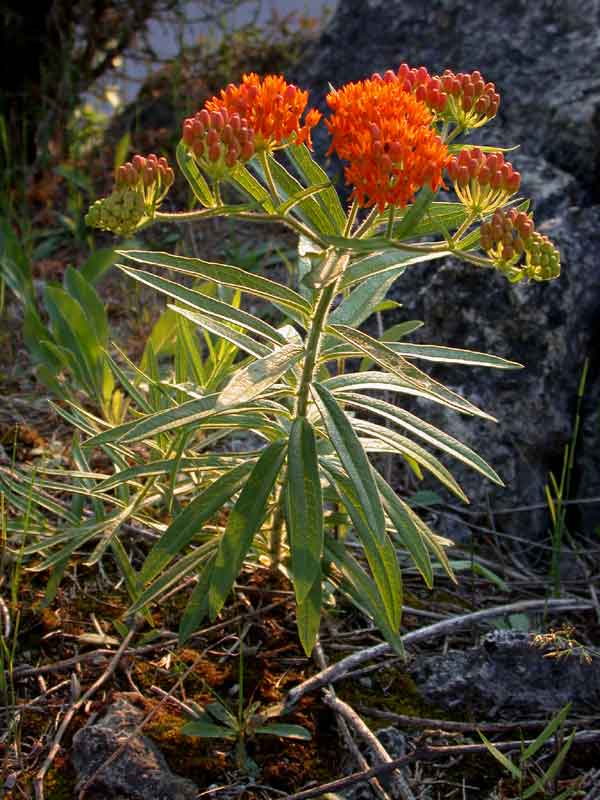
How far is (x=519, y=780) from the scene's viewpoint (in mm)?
2033

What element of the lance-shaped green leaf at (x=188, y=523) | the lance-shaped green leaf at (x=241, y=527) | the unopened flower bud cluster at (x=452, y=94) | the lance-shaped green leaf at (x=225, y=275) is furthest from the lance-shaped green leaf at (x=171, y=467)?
the unopened flower bud cluster at (x=452, y=94)

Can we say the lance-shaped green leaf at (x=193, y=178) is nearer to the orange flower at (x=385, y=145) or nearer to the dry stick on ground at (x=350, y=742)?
the orange flower at (x=385, y=145)

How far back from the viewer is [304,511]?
6.49 feet

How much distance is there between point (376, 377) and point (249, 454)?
1.33 ft

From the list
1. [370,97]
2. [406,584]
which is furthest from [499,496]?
[370,97]

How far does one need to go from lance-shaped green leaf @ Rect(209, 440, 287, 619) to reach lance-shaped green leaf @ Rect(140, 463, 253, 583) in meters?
0.10

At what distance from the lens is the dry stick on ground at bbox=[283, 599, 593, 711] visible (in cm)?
226

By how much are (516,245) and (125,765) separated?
136 cm

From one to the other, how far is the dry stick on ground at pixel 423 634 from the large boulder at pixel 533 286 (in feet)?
1.90

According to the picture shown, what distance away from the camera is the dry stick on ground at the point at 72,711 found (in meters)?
2.01

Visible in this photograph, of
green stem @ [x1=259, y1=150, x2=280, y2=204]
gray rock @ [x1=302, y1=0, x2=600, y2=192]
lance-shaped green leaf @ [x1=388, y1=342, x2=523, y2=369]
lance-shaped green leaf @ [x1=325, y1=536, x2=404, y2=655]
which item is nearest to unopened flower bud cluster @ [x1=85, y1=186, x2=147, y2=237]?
green stem @ [x1=259, y1=150, x2=280, y2=204]

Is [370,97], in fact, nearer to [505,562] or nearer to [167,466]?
[167,466]

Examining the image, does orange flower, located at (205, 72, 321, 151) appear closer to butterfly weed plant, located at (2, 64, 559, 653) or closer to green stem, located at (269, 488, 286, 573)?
butterfly weed plant, located at (2, 64, 559, 653)

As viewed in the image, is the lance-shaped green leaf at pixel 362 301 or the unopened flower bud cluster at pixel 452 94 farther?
the lance-shaped green leaf at pixel 362 301
